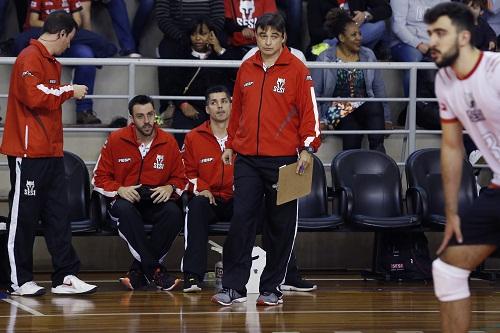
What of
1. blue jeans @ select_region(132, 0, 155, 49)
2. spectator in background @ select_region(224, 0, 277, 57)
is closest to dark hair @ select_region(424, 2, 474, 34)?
spectator in background @ select_region(224, 0, 277, 57)

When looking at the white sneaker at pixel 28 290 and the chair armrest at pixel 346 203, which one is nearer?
the white sneaker at pixel 28 290

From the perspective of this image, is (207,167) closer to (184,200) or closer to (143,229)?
(184,200)

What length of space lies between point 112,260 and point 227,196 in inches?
55.8

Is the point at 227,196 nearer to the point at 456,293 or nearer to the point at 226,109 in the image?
the point at 226,109

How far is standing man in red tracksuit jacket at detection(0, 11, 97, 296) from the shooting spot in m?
8.67

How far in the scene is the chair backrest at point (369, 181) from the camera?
32.9 ft

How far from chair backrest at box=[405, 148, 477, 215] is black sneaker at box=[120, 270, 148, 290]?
7.99 ft

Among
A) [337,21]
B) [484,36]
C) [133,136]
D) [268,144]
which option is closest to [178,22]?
[337,21]

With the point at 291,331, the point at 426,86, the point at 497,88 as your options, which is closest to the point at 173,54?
the point at 426,86

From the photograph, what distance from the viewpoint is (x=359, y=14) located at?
11.4 meters

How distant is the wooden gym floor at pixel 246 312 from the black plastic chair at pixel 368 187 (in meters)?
0.61

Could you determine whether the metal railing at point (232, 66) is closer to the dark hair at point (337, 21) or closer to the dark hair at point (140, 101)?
the dark hair at point (337, 21)

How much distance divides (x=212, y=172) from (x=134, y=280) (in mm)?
1061

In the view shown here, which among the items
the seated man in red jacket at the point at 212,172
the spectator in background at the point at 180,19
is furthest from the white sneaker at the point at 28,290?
the spectator in background at the point at 180,19
